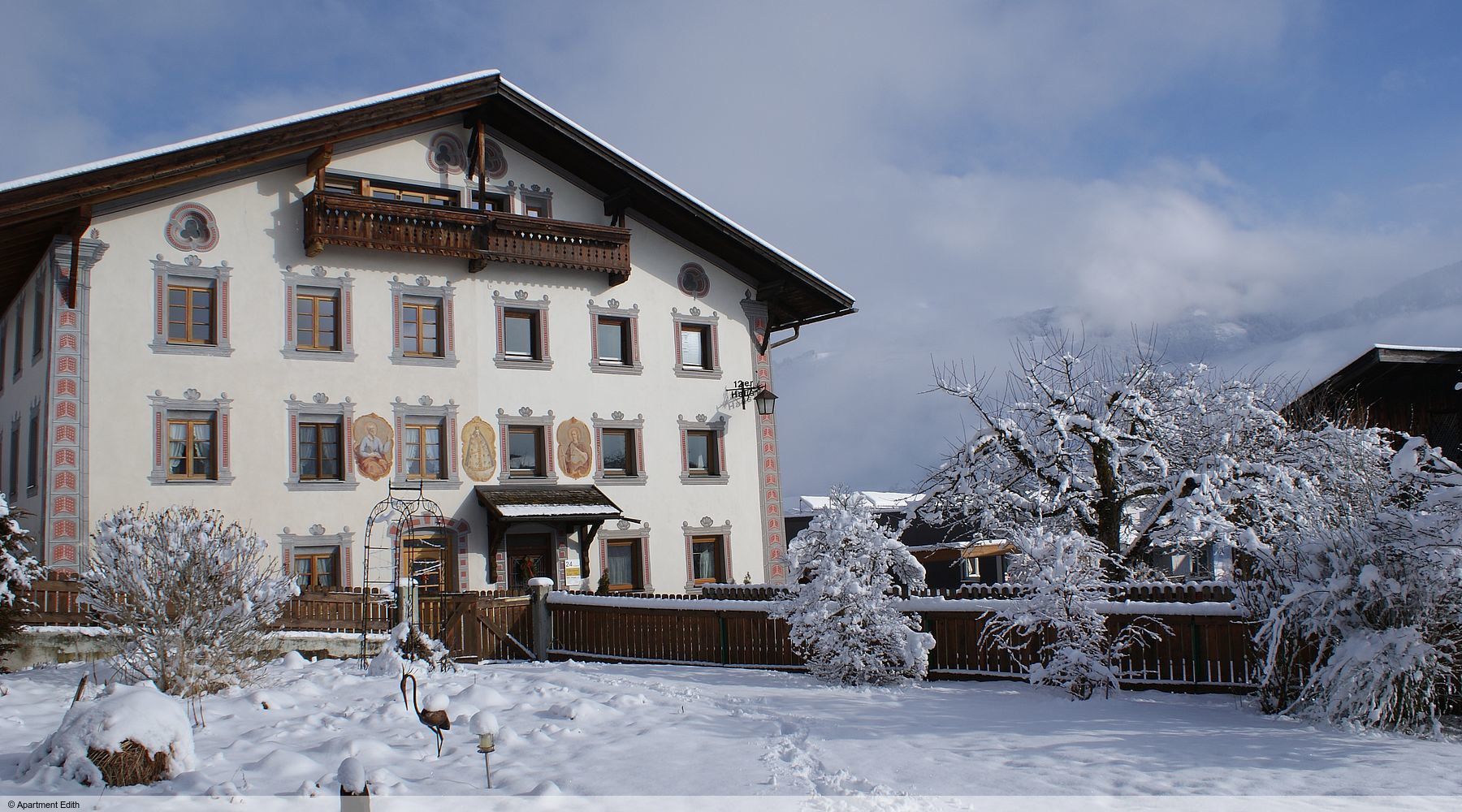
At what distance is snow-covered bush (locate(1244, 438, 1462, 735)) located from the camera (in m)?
10.2

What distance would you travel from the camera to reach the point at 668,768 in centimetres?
869

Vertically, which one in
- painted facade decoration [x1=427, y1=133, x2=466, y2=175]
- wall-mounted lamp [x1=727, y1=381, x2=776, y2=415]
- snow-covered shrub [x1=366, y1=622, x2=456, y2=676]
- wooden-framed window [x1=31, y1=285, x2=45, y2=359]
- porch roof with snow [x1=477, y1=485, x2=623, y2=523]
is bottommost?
snow-covered shrub [x1=366, y1=622, x2=456, y2=676]

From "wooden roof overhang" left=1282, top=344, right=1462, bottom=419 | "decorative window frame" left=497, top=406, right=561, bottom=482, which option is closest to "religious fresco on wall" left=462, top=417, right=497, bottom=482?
"decorative window frame" left=497, top=406, right=561, bottom=482

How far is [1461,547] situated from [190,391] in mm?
21058

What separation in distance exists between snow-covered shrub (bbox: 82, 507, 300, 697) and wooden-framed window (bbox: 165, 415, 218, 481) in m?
11.0

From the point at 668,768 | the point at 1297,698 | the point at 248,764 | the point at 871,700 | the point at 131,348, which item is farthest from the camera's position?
the point at 131,348

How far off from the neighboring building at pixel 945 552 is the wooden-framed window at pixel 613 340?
635cm

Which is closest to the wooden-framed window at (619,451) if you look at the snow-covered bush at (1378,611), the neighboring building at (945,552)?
the neighboring building at (945,552)

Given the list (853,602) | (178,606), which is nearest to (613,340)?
(853,602)

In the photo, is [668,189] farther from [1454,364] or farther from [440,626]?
[1454,364]

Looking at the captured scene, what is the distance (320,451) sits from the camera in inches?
923

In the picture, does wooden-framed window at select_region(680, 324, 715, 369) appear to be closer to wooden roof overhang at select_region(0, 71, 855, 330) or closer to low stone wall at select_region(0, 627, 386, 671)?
wooden roof overhang at select_region(0, 71, 855, 330)

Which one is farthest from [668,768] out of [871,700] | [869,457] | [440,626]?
[869,457]

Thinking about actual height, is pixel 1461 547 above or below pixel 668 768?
above
